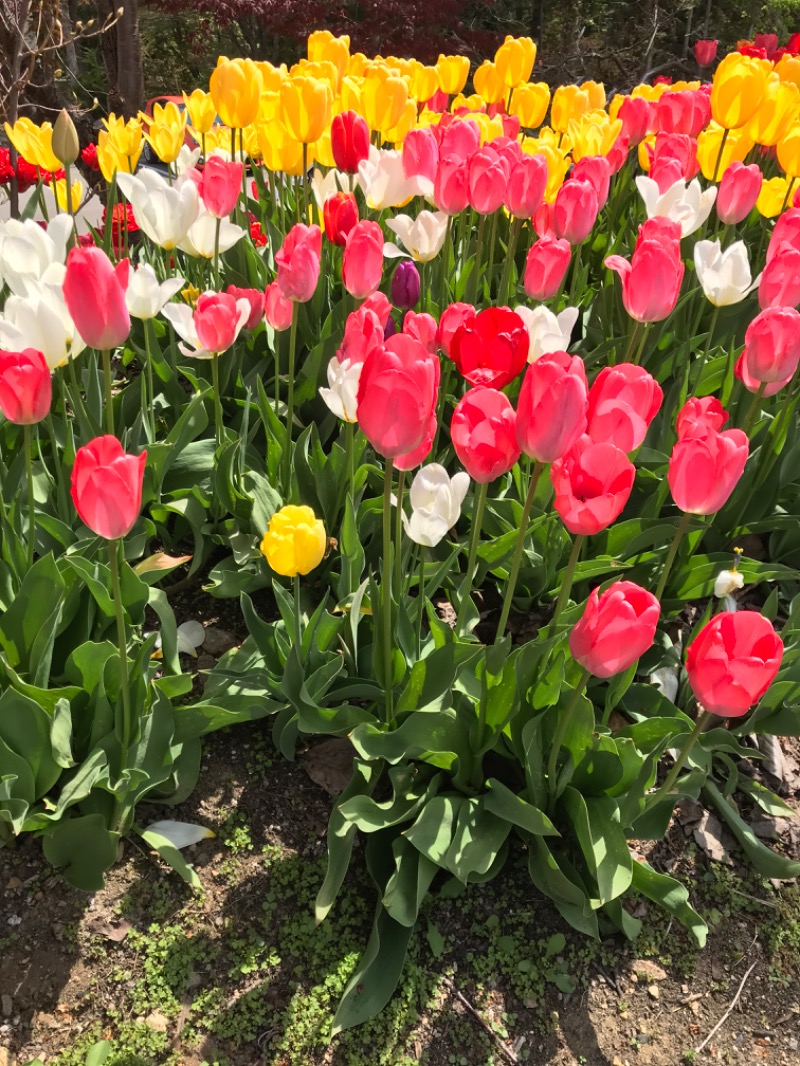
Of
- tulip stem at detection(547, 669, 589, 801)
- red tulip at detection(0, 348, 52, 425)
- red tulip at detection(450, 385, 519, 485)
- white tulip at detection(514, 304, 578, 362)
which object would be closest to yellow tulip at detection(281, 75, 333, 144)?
white tulip at detection(514, 304, 578, 362)

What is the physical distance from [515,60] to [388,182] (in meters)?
1.45

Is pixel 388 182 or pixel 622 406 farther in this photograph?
pixel 388 182

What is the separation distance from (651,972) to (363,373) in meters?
1.24

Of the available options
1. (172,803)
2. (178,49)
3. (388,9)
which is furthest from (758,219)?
(178,49)

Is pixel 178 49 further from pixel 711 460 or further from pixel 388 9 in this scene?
pixel 711 460

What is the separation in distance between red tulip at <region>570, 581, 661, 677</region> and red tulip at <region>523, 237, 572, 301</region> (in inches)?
40.0

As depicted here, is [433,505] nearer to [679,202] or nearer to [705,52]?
[679,202]

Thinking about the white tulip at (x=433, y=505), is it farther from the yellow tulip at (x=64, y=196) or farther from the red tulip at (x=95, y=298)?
the yellow tulip at (x=64, y=196)

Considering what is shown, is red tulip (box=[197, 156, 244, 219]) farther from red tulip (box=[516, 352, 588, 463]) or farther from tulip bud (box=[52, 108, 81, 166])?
red tulip (box=[516, 352, 588, 463])

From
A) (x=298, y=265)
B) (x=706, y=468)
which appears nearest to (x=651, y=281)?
(x=706, y=468)

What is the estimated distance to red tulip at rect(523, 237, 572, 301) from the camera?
2.01 meters

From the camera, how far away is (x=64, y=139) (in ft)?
7.56

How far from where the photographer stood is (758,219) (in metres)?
3.56

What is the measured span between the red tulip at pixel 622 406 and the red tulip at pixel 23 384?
90cm
